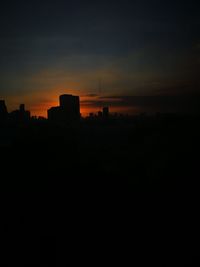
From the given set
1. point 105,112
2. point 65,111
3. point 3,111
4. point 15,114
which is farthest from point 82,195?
point 105,112

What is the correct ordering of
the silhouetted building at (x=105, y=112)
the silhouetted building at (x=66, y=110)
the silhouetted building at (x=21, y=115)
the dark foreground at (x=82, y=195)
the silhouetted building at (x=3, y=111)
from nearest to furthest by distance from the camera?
the dark foreground at (x=82, y=195) → the silhouetted building at (x=66, y=110) → the silhouetted building at (x=3, y=111) → the silhouetted building at (x=21, y=115) → the silhouetted building at (x=105, y=112)

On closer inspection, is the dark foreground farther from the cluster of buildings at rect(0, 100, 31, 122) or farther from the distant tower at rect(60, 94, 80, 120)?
the cluster of buildings at rect(0, 100, 31, 122)

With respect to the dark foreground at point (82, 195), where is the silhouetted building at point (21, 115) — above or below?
above

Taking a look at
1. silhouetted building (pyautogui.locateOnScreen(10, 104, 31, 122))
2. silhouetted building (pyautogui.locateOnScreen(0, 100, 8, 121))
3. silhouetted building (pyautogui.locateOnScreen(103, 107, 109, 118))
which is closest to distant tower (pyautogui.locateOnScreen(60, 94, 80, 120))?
silhouetted building (pyautogui.locateOnScreen(10, 104, 31, 122))

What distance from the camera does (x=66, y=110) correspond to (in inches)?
1564

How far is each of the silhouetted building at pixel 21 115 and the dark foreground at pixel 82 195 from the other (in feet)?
85.5

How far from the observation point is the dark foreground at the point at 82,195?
9.92 meters

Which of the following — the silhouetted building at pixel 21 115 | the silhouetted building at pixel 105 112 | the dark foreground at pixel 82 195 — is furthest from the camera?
the silhouetted building at pixel 105 112

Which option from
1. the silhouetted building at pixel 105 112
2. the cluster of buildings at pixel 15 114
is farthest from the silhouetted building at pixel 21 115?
the silhouetted building at pixel 105 112

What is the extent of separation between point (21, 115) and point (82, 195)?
126 ft

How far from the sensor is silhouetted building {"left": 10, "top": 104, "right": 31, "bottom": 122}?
44.8 metres

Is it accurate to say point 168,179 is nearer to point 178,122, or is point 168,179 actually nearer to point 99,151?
point 99,151

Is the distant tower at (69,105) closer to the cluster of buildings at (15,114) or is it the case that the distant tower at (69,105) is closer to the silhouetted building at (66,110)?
the silhouetted building at (66,110)

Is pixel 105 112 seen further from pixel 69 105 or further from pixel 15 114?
pixel 15 114
